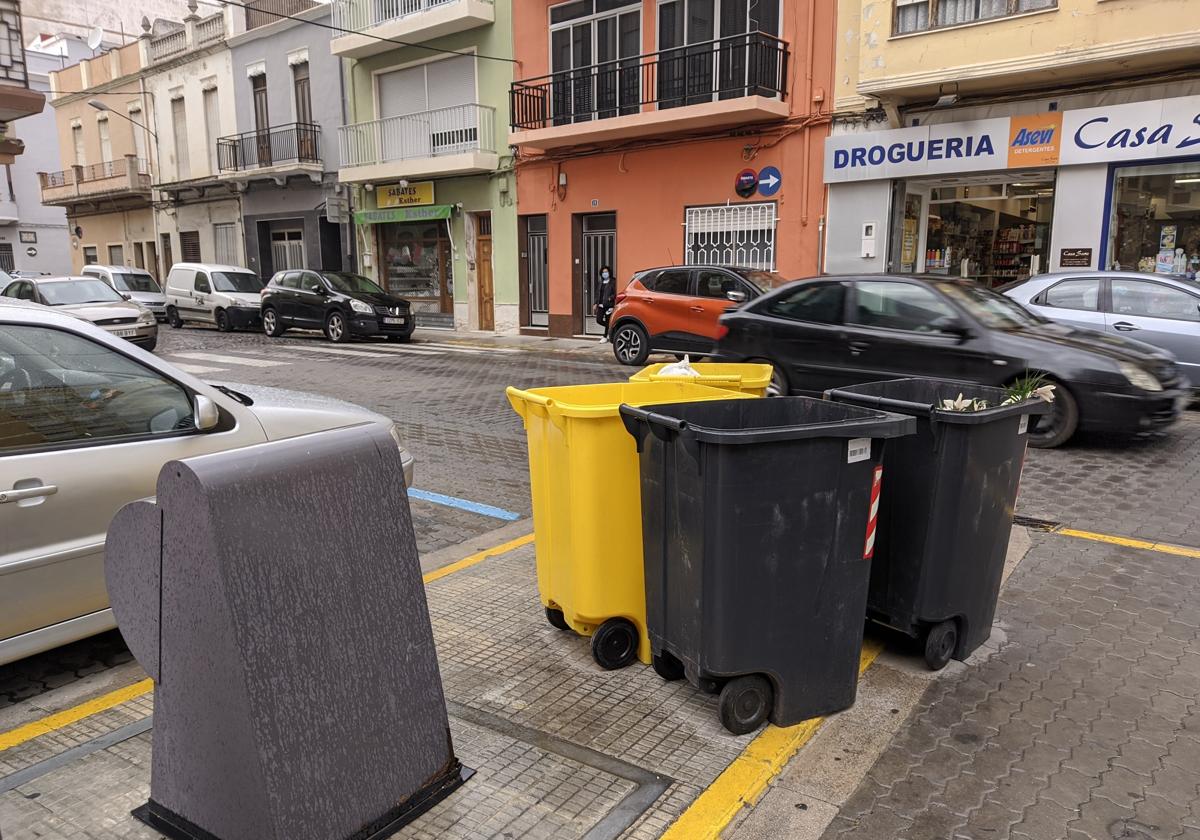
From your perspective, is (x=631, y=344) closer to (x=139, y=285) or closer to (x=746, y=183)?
(x=746, y=183)

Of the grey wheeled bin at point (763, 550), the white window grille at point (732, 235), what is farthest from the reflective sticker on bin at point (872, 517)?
the white window grille at point (732, 235)

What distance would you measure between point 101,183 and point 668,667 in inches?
1413

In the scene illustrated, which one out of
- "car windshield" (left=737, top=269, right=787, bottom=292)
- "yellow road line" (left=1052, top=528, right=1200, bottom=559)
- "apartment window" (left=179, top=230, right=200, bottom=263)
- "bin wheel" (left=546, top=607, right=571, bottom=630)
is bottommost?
"yellow road line" (left=1052, top=528, right=1200, bottom=559)

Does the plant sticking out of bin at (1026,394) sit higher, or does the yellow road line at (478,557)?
the plant sticking out of bin at (1026,394)

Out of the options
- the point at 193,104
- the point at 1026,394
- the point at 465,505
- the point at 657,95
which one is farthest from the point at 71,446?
the point at 193,104

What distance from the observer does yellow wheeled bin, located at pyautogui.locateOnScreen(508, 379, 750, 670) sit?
3.38 meters

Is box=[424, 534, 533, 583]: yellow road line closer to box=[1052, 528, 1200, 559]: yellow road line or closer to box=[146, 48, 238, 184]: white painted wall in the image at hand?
box=[1052, 528, 1200, 559]: yellow road line

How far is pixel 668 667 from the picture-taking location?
3.47 meters

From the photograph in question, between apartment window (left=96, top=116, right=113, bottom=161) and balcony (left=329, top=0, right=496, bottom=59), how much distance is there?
49.7ft

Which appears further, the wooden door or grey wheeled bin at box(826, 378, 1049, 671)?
the wooden door

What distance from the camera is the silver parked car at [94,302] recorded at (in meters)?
14.8

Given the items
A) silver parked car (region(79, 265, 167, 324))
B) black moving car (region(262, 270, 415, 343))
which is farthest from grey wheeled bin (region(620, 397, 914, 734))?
silver parked car (region(79, 265, 167, 324))

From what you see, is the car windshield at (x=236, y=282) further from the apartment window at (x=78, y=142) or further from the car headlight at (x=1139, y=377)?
the car headlight at (x=1139, y=377)

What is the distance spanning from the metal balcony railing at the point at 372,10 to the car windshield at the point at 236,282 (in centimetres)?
693
